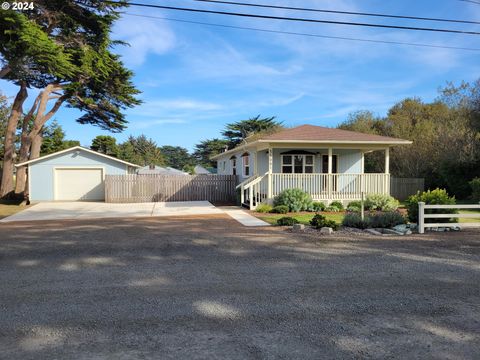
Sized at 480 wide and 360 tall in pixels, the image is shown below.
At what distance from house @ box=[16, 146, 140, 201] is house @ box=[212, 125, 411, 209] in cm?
957

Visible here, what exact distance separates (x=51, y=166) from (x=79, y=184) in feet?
6.39

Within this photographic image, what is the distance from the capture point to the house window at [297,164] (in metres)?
18.6

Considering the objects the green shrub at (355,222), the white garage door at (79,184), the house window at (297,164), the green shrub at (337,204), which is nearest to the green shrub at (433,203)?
the green shrub at (355,222)

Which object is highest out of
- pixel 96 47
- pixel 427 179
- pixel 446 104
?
pixel 96 47

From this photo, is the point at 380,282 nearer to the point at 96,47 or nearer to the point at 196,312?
the point at 196,312

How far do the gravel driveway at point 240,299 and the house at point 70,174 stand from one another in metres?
15.0

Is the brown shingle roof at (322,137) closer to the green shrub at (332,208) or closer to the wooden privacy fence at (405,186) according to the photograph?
the green shrub at (332,208)

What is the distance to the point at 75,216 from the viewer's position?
1440 centimetres

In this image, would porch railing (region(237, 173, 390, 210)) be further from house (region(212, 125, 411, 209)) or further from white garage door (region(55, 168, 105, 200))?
white garage door (region(55, 168, 105, 200))

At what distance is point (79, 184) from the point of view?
888 inches

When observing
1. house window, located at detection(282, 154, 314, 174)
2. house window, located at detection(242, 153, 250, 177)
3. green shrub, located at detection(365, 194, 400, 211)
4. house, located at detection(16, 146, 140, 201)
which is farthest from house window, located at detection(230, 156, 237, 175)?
green shrub, located at detection(365, 194, 400, 211)

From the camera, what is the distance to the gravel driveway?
3336 mm

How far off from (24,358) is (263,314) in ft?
7.63

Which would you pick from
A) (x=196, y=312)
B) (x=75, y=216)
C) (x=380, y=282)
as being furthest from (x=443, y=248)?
(x=75, y=216)
